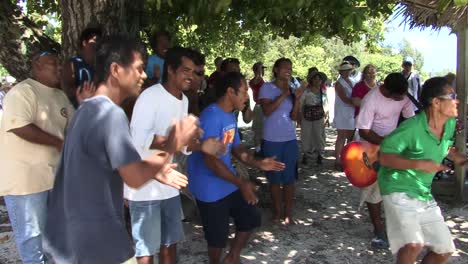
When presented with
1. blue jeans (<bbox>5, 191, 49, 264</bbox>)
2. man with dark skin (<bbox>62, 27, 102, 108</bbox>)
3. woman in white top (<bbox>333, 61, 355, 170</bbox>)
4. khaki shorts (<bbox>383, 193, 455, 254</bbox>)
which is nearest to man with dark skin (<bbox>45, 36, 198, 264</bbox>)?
blue jeans (<bbox>5, 191, 49, 264</bbox>)

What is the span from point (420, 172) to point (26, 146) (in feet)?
8.70

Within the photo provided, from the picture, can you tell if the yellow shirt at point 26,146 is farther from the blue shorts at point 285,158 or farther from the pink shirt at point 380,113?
the pink shirt at point 380,113

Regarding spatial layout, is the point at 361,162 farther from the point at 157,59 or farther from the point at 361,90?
the point at 361,90

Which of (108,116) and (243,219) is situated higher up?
(108,116)

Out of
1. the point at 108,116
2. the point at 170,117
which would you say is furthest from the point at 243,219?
the point at 108,116

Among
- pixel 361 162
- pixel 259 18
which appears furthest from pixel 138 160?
pixel 259 18

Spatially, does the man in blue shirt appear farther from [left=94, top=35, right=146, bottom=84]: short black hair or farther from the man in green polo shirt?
[left=94, top=35, right=146, bottom=84]: short black hair

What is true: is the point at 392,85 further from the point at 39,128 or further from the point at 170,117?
the point at 39,128

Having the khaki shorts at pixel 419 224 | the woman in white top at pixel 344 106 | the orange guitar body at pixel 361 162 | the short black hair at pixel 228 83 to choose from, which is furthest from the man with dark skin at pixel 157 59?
the woman in white top at pixel 344 106

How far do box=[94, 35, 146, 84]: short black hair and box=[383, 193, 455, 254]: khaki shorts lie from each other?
210 centimetres

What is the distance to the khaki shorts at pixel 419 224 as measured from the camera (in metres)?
3.18

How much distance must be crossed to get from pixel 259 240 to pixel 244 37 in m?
11.0

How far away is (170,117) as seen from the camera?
10.4 ft

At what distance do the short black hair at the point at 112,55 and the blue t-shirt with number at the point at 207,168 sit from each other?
4.52 ft
